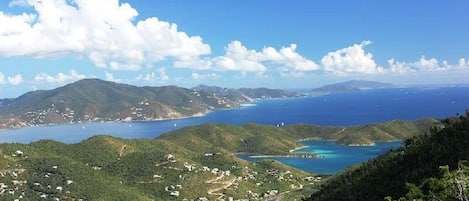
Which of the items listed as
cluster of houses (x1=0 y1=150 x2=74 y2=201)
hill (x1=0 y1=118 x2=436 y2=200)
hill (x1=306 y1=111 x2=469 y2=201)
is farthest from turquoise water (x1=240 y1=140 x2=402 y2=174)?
hill (x1=306 y1=111 x2=469 y2=201)

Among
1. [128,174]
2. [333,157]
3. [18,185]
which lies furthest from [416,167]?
[333,157]

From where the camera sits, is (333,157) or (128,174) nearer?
(128,174)

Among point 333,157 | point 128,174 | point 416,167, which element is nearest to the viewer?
point 416,167

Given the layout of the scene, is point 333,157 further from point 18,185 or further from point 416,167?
point 416,167

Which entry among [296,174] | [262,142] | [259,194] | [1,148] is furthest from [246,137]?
[1,148]

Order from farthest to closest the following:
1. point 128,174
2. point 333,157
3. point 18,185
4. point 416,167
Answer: point 333,157
point 128,174
point 18,185
point 416,167

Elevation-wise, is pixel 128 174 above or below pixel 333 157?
above

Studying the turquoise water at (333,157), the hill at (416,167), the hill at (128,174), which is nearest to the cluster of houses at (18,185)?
the hill at (128,174)

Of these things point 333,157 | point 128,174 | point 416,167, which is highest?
point 416,167
